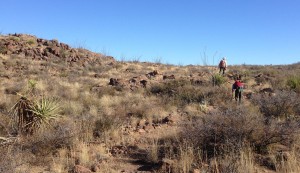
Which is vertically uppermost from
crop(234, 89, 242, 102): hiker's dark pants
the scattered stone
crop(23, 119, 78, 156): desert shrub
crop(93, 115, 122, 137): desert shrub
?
crop(234, 89, 242, 102): hiker's dark pants

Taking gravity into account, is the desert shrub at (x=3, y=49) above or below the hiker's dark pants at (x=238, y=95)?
above

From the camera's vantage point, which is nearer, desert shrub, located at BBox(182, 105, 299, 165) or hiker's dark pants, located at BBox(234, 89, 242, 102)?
desert shrub, located at BBox(182, 105, 299, 165)

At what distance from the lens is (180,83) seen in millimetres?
17031

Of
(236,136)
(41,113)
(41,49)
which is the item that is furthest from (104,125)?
(41,49)

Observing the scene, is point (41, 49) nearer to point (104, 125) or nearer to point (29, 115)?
point (29, 115)

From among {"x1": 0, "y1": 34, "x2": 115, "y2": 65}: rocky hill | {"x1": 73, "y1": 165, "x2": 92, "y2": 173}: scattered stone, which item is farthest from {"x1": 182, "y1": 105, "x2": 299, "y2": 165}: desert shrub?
{"x1": 0, "y1": 34, "x2": 115, "y2": 65}: rocky hill

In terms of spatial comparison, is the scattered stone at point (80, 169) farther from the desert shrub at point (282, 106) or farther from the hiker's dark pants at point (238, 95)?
the hiker's dark pants at point (238, 95)

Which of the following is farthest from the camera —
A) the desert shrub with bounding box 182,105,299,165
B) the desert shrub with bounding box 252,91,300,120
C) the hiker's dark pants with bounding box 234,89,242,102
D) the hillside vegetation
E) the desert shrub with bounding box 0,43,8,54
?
the desert shrub with bounding box 0,43,8,54

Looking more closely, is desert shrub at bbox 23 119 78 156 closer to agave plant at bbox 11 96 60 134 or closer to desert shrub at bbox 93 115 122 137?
agave plant at bbox 11 96 60 134

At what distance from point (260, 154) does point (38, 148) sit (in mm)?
5170

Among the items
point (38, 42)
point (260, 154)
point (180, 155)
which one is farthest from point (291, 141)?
point (38, 42)

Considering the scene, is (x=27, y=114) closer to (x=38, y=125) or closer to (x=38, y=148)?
(x=38, y=125)

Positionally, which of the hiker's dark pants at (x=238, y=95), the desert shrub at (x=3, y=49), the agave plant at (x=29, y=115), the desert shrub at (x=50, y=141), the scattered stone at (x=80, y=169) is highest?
the desert shrub at (x=3, y=49)

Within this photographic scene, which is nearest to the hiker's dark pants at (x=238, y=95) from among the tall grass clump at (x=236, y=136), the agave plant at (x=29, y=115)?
the tall grass clump at (x=236, y=136)
